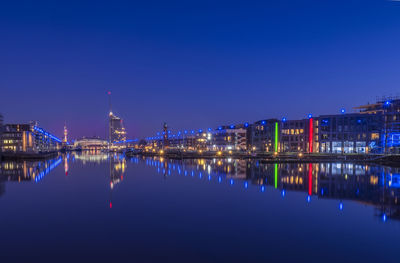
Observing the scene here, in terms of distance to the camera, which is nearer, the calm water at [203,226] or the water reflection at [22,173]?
the calm water at [203,226]

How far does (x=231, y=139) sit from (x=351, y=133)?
3328 inches

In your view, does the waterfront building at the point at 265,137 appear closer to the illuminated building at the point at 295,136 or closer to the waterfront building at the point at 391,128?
the illuminated building at the point at 295,136

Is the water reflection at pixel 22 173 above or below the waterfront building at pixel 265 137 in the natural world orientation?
below

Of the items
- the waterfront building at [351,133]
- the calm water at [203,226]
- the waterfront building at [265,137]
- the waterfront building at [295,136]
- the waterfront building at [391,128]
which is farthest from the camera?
the waterfront building at [265,137]

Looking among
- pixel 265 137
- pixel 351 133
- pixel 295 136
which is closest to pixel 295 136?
pixel 295 136

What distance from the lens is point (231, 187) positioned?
34500mm

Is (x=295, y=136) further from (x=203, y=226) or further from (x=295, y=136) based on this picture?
(x=203, y=226)

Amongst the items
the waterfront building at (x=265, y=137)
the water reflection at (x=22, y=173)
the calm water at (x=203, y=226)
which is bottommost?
the water reflection at (x=22, y=173)

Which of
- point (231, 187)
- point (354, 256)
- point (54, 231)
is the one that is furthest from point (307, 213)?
point (54, 231)

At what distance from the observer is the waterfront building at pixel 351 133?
306ft

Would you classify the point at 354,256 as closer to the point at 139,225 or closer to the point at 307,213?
the point at 307,213

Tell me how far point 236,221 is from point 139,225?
6.36 meters

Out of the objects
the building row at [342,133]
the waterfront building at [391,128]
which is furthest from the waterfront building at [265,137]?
the waterfront building at [391,128]

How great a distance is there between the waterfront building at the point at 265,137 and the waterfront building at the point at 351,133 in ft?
74.5
